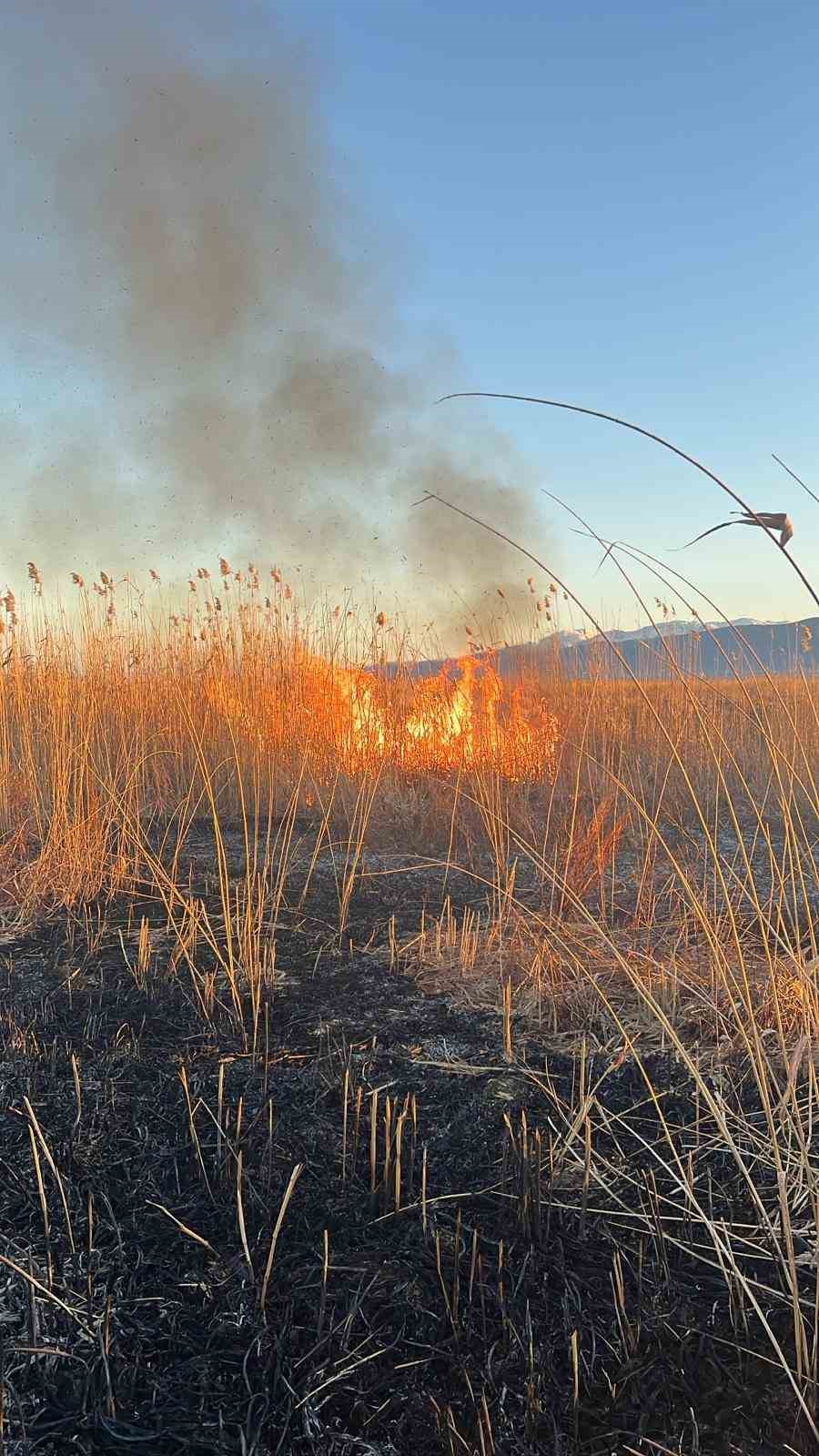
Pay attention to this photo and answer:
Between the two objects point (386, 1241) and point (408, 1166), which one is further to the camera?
point (408, 1166)

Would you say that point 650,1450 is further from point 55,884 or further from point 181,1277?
point 55,884

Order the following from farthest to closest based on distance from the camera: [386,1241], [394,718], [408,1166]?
[394,718] < [408,1166] < [386,1241]

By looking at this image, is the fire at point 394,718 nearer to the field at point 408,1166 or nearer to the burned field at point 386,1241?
the field at point 408,1166

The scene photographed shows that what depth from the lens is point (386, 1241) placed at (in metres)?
1.56

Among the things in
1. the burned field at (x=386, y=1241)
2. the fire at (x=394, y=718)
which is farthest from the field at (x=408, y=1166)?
the fire at (x=394, y=718)

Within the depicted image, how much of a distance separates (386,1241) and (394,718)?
409cm

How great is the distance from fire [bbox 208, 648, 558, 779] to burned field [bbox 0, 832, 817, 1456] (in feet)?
9.33

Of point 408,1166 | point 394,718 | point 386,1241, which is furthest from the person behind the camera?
point 394,718

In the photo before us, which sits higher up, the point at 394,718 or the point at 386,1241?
the point at 394,718

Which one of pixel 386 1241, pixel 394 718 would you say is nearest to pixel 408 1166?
pixel 386 1241

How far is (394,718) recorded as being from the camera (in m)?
5.53

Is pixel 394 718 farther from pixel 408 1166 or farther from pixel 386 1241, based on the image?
pixel 386 1241

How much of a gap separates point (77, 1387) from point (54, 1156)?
62cm

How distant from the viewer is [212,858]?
4.23m
